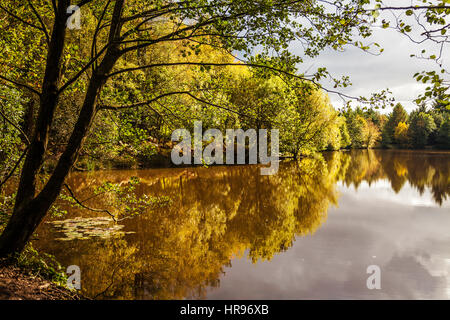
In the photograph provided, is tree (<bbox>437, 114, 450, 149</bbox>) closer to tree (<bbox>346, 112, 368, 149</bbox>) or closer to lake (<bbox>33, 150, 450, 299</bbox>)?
tree (<bbox>346, 112, 368, 149</bbox>)

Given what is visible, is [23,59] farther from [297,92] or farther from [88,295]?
[297,92]

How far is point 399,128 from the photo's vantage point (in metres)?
77.7

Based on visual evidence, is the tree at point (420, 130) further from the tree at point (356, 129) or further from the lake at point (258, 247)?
the lake at point (258, 247)

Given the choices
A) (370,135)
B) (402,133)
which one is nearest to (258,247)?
(370,135)

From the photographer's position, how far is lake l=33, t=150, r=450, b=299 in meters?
5.91

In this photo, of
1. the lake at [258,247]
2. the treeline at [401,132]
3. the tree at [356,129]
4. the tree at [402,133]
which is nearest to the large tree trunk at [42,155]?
the lake at [258,247]

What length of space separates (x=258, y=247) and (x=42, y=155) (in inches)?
234

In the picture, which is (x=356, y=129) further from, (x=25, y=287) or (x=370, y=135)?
(x=25, y=287)

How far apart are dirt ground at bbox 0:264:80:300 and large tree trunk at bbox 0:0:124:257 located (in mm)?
326

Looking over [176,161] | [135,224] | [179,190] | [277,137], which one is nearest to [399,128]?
[277,137]

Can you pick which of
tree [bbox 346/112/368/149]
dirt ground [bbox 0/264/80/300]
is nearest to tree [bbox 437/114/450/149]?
tree [bbox 346/112/368/149]

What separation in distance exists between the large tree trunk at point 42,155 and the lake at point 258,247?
206cm

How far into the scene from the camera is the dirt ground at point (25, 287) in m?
3.29

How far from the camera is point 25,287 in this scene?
3660 millimetres
